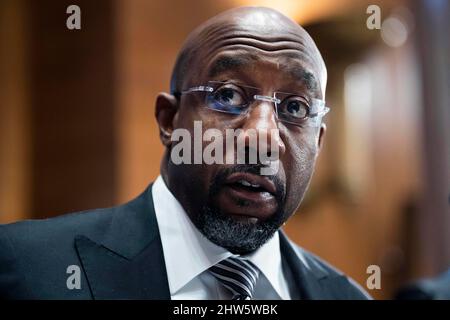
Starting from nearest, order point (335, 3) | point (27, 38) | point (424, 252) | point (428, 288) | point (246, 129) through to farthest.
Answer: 1. point (246, 129)
2. point (335, 3)
3. point (428, 288)
4. point (27, 38)
5. point (424, 252)

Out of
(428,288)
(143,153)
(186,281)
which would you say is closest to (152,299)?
(186,281)

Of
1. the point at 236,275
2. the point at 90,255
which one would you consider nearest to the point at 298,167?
the point at 236,275

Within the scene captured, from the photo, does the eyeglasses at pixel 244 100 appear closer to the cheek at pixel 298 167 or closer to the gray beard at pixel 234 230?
the cheek at pixel 298 167

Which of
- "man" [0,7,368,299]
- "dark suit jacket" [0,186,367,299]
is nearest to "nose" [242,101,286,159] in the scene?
"man" [0,7,368,299]

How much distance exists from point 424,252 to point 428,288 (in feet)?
3.74

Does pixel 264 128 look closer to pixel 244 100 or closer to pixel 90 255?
pixel 244 100

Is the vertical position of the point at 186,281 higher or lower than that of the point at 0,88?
lower

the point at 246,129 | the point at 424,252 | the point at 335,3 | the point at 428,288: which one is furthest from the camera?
the point at 424,252

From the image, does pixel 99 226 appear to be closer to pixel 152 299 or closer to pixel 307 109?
pixel 152 299

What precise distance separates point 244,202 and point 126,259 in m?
0.20

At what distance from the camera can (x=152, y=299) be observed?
3.50ft

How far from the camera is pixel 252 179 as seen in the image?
41.0 inches

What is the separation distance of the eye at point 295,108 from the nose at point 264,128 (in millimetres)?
21

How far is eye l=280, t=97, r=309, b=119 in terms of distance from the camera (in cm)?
106
